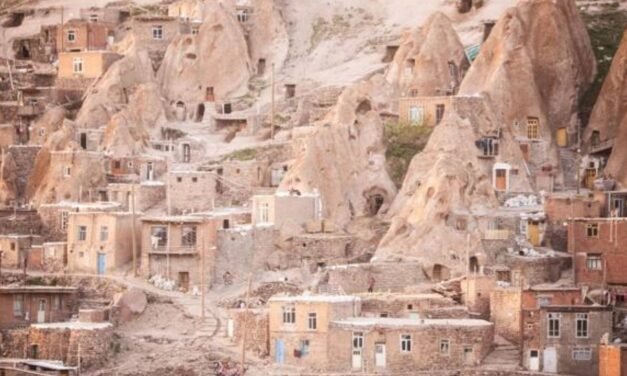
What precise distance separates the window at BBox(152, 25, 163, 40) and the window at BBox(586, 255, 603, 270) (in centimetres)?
2445

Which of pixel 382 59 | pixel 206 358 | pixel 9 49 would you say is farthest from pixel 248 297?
pixel 9 49

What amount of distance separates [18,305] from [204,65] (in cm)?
1804

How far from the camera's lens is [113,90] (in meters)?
117

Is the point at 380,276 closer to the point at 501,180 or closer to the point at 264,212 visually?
the point at 264,212

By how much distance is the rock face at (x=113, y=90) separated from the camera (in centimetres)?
11662

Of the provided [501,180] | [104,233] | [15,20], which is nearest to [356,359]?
[104,233]

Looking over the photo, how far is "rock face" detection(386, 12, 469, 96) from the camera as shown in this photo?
114625 millimetres

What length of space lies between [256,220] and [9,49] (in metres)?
23.7

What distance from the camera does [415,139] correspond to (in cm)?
11169

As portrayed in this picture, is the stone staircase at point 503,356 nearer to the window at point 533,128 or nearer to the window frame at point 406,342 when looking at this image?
the window frame at point 406,342

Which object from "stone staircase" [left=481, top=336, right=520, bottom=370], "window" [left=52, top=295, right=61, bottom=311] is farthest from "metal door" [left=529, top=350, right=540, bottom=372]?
"window" [left=52, top=295, right=61, bottom=311]

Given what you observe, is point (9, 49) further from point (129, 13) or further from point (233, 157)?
point (233, 157)

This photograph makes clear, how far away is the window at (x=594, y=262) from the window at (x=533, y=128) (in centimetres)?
974

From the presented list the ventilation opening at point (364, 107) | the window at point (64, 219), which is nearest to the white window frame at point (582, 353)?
the ventilation opening at point (364, 107)
